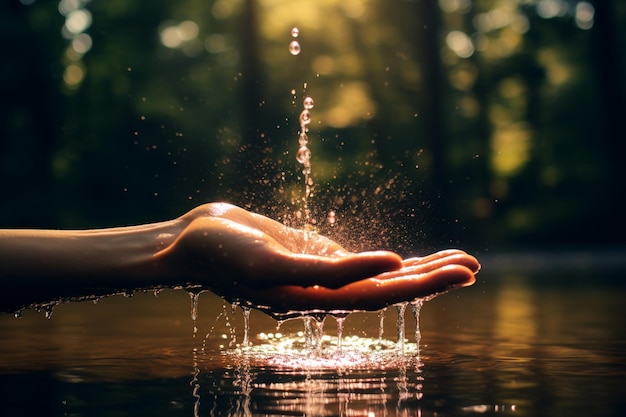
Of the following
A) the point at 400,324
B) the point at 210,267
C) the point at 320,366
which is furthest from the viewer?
the point at 400,324

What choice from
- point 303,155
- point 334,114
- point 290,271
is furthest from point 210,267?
point 334,114

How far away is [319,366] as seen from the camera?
4.98 meters

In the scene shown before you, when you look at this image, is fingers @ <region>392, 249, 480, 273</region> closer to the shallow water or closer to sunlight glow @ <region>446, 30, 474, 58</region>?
the shallow water

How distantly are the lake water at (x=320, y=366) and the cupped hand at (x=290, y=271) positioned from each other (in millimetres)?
370

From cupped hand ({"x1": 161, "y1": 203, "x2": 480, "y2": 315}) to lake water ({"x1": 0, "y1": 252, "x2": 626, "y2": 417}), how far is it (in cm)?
37

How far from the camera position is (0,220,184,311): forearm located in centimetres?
A: 443

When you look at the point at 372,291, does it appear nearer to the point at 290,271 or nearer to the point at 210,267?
the point at 290,271

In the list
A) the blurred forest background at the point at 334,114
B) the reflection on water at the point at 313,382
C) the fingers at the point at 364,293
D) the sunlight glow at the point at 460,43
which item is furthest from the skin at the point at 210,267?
the sunlight glow at the point at 460,43

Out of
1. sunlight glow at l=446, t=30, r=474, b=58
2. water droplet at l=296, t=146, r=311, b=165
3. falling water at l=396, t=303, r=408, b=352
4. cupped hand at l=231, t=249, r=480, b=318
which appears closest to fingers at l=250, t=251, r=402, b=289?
cupped hand at l=231, t=249, r=480, b=318

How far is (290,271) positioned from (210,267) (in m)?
0.52

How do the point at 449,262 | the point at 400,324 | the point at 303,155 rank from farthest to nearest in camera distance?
1. the point at 303,155
2. the point at 400,324
3. the point at 449,262

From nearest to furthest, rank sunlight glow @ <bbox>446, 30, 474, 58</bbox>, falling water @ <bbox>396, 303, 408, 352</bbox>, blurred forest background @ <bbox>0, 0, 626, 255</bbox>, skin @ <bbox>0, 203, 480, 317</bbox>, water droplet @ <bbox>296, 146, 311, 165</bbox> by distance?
skin @ <bbox>0, 203, 480, 317</bbox> < falling water @ <bbox>396, 303, 408, 352</bbox> < water droplet @ <bbox>296, 146, 311, 165</bbox> < blurred forest background @ <bbox>0, 0, 626, 255</bbox> < sunlight glow @ <bbox>446, 30, 474, 58</bbox>

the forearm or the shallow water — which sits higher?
the forearm

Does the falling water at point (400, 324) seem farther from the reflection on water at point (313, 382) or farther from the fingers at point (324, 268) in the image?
the fingers at point (324, 268)
